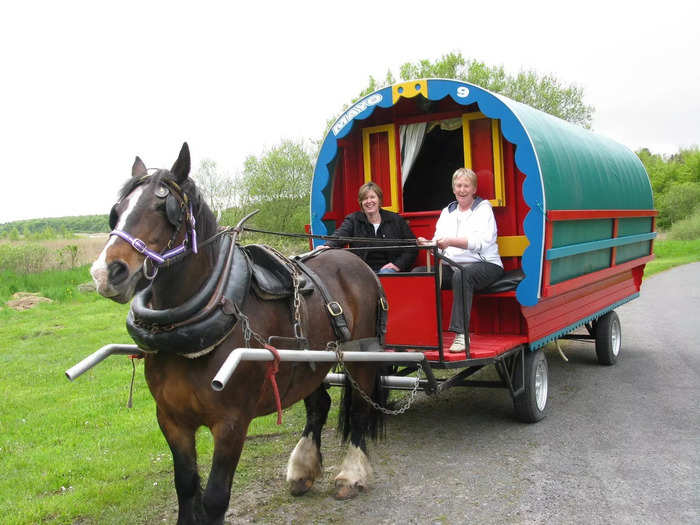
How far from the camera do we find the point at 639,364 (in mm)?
7508

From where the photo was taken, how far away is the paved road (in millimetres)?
3602

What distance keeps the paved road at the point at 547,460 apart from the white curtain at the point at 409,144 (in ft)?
8.07

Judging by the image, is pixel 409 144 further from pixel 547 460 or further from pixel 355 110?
pixel 547 460

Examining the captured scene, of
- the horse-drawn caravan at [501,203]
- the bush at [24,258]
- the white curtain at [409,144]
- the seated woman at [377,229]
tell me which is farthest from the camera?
the bush at [24,258]

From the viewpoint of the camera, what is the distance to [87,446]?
4934 mm

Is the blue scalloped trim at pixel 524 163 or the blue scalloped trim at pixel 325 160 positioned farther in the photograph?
the blue scalloped trim at pixel 325 160

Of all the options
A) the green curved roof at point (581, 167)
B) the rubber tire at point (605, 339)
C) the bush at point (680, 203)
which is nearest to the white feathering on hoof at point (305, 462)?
the green curved roof at point (581, 167)

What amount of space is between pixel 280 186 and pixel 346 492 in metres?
20.1

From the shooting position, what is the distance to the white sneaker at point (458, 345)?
14.9 ft

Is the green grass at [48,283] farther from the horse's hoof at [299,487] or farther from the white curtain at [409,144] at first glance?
the horse's hoof at [299,487]

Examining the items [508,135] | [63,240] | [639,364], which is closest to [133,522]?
[508,135]

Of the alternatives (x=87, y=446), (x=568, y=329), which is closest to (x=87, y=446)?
(x=87, y=446)

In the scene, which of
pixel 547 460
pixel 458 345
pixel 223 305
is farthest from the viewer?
pixel 458 345

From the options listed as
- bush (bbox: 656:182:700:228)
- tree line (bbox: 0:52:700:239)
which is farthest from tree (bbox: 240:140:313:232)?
bush (bbox: 656:182:700:228)
